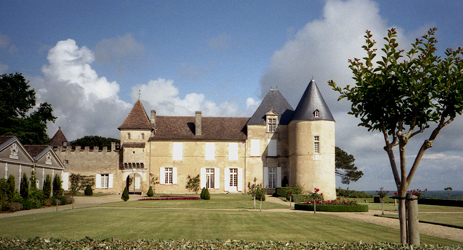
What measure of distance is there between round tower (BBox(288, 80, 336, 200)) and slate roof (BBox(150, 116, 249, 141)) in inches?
253

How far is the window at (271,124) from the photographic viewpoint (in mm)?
35781

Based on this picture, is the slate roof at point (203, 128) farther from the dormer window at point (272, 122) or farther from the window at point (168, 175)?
the window at point (168, 175)

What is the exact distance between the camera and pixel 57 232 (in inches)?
432

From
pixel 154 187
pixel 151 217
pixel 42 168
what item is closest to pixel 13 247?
pixel 151 217

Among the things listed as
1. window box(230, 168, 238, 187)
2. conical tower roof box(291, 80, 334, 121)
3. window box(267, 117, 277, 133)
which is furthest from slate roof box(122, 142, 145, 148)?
conical tower roof box(291, 80, 334, 121)

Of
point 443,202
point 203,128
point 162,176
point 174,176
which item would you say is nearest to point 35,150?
point 162,176

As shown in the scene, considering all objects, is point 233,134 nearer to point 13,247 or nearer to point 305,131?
point 305,131

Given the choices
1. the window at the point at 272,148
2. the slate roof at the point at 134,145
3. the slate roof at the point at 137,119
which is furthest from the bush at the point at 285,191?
the slate roof at the point at 137,119

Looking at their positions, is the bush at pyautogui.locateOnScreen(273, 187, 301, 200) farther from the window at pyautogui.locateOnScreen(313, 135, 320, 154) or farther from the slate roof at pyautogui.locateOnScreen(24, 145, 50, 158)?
the slate roof at pyautogui.locateOnScreen(24, 145, 50, 158)

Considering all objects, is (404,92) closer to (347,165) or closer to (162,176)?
(162,176)

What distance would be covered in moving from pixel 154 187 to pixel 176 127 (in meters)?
6.16

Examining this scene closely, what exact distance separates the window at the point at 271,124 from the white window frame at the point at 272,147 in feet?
3.44

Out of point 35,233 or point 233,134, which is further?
point 233,134

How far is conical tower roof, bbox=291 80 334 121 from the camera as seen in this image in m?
31.3
